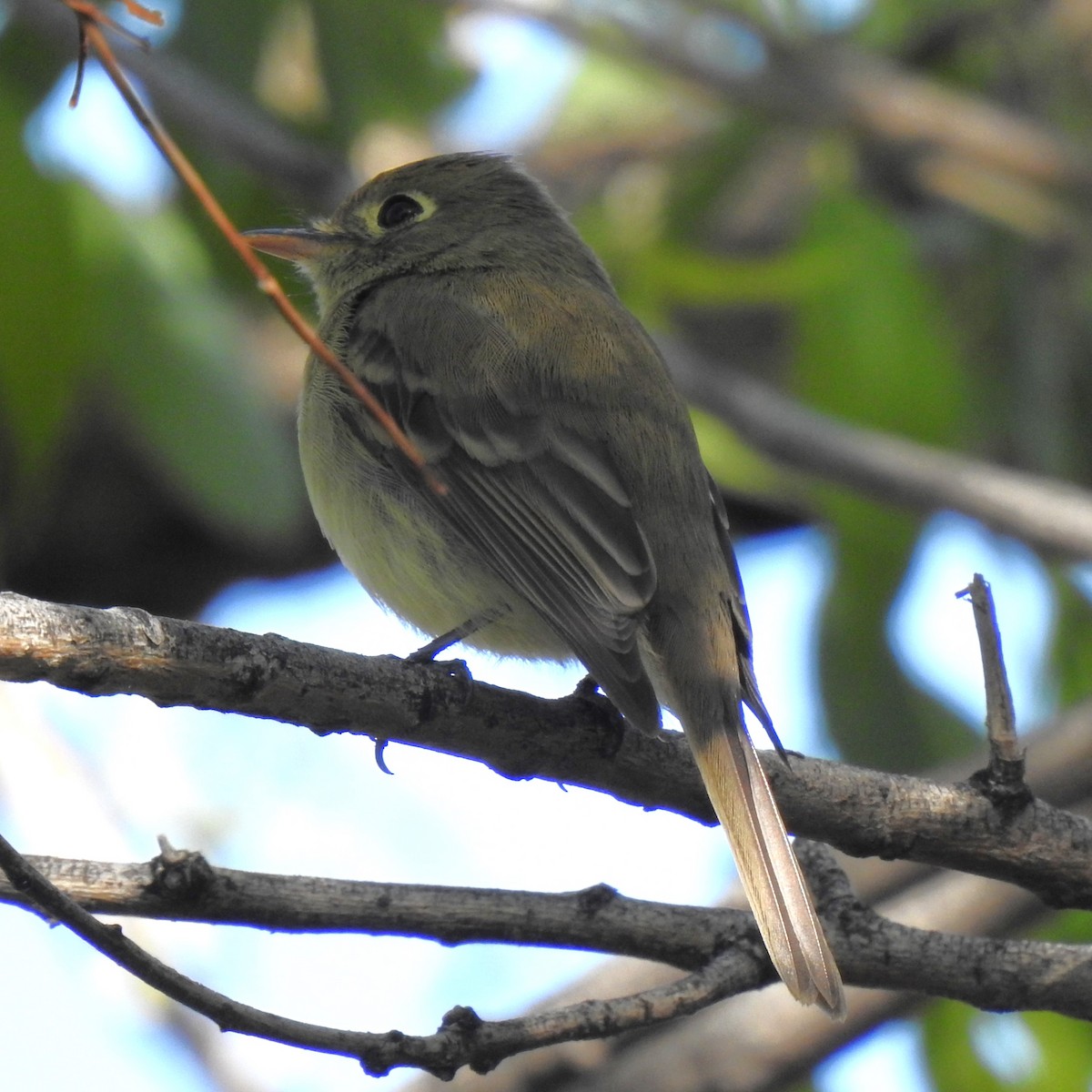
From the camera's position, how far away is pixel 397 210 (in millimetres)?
5988

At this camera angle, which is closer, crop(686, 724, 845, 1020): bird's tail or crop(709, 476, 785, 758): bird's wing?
crop(686, 724, 845, 1020): bird's tail

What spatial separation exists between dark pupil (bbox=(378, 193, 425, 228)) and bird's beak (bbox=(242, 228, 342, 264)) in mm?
194

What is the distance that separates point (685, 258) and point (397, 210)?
1.12 metres

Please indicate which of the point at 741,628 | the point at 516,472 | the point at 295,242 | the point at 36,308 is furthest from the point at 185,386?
the point at 741,628

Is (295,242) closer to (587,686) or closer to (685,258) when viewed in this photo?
(685,258)

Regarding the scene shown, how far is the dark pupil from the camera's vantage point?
19.6 ft

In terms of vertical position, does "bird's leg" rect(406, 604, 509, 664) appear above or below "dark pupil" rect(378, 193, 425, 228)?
below

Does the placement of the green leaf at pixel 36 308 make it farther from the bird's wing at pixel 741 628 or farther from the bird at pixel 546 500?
the bird's wing at pixel 741 628

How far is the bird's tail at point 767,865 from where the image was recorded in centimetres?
326

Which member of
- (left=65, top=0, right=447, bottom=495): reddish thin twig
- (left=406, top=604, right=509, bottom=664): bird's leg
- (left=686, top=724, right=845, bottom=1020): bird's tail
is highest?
(left=406, top=604, right=509, bottom=664): bird's leg

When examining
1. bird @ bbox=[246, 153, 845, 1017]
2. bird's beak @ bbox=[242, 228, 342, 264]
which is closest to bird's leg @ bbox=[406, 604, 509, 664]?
bird @ bbox=[246, 153, 845, 1017]

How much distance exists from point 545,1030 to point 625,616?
132 centimetres

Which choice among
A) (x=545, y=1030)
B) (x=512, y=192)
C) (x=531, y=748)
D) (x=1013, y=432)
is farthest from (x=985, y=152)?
(x=545, y=1030)

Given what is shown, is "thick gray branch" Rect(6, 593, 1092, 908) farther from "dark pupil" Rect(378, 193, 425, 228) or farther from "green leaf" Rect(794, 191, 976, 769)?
"dark pupil" Rect(378, 193, 425, 228)
